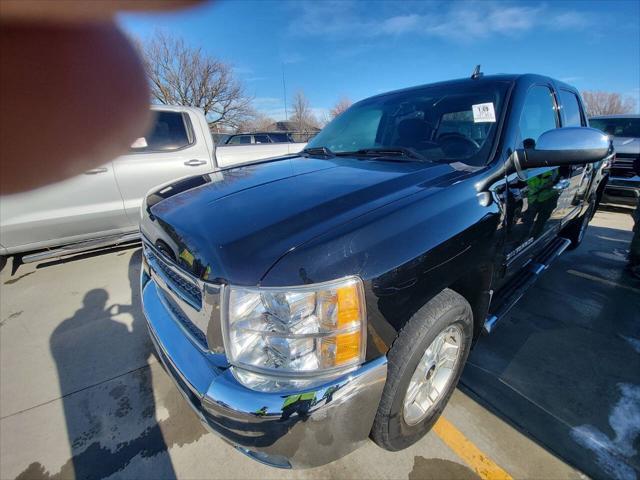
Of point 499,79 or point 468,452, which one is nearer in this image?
point 468,452

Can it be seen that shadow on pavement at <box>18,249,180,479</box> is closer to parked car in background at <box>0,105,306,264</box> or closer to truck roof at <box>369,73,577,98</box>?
parked car in background at <box>0,105,306,264</box>

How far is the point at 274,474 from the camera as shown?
61.9 inches

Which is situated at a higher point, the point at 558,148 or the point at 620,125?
the point at 558,148

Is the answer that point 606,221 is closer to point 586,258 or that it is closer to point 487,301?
point 586,258

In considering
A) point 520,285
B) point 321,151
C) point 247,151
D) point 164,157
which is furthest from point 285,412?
point 247,151

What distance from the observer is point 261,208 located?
4.35ft

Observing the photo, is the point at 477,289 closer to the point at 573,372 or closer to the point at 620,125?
the point at 573,372

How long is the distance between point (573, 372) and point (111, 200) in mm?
5108

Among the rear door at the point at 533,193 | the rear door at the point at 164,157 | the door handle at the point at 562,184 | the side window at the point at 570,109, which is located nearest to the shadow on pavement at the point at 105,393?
the rear door at the point at 164,157

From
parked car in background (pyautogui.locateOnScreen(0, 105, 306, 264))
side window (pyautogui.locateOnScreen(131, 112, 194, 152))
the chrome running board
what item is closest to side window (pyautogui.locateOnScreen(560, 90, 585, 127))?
the chrome running board

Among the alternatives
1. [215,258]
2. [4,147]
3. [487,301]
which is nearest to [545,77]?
[487,301]

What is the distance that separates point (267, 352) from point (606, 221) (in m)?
7.67

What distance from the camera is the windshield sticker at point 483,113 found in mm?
1957

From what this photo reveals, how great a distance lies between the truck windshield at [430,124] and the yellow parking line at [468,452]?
5.26ft
